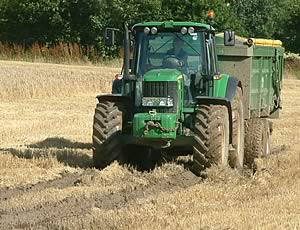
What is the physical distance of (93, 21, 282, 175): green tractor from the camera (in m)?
11.1

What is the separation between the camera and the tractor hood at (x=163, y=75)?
11367mm

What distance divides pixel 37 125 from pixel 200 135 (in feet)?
26.1

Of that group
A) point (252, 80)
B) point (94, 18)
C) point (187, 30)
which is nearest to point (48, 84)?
point (252, 80)

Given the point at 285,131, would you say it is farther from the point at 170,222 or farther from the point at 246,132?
the point at 170,222

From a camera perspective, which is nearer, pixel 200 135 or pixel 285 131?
pixel 200 135

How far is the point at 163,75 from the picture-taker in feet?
37.5

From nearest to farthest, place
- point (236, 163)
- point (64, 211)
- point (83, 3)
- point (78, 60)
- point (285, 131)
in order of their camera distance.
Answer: point (64, 211) → point (236, 163) → point (285, 131) → point (78, 60) → point (83, 3)

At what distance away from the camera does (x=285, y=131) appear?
→ 60.1ft

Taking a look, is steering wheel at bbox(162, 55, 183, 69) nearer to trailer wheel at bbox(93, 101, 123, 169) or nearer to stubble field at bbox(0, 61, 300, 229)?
trailer wheel at bbox(93, 101, 123, 169)

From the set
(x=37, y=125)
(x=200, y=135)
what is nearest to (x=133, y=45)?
(x=200, y=135)

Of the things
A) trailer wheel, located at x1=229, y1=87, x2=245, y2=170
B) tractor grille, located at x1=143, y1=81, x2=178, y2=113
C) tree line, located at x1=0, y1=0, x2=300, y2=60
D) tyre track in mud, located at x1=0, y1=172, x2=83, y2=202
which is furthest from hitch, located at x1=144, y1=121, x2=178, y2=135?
tree line, located at x1=0, y1=0, x2=300, y2=60

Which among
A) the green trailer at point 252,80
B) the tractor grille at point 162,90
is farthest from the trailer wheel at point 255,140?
the tractor grille at point 162,90

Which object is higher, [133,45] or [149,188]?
[133,45]

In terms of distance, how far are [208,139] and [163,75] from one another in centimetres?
114
